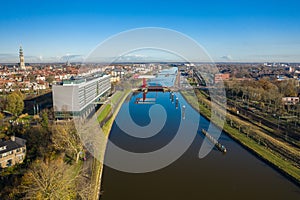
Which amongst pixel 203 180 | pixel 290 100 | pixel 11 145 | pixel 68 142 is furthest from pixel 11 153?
pixel 290 100

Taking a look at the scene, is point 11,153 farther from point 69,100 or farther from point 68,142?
point 69,100

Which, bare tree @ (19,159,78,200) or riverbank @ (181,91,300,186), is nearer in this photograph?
bare tree @ (19,159,78,200)

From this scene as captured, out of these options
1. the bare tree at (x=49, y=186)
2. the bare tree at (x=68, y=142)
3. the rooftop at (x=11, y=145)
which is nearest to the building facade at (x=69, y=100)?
the rooftop at (x=11, y=145)

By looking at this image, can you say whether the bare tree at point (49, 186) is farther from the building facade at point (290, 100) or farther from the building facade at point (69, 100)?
the building facade at point (290, 100)

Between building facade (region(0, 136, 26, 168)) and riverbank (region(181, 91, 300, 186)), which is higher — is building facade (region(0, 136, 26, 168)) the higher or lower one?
the higher one

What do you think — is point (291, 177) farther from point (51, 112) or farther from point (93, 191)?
point (51, 112)

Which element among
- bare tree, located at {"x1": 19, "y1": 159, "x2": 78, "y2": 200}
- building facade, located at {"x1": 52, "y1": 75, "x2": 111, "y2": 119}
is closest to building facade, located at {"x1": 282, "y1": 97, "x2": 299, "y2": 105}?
building facade, located at {"x1": 52, "y1": 75, "x2": 111, "y2": 119}

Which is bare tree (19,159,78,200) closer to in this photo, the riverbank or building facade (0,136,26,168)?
building facade (0,136,26,168)

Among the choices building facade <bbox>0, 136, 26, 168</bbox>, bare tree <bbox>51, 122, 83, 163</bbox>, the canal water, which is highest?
bare tree <bbox>51, 122, 83, 163</bbox>
